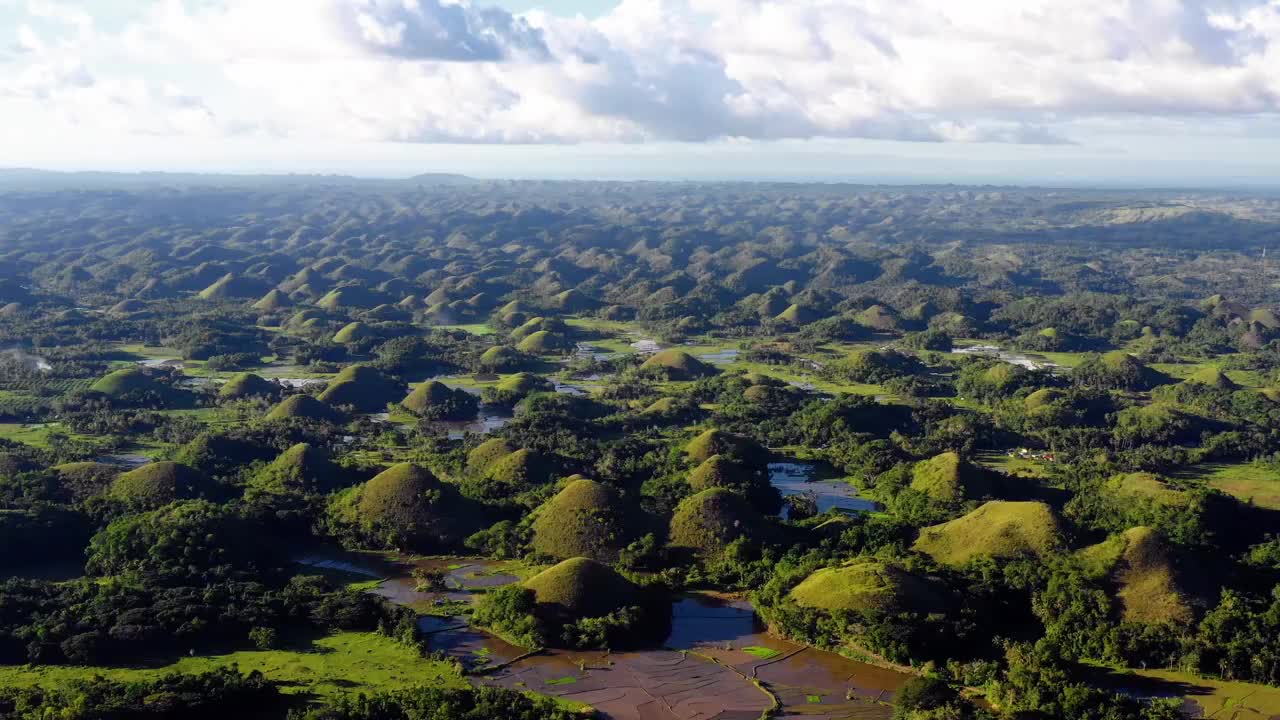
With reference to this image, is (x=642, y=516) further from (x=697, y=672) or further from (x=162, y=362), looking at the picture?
(x=162, y=362)

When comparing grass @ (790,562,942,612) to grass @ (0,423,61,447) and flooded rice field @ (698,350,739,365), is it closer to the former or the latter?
grass @ (0,423,61,447)

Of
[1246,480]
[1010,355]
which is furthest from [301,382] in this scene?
[1246,480]

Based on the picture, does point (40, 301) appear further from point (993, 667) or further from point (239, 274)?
point (993, 667)

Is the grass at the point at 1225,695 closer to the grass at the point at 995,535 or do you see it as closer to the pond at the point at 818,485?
the grass at the point at 995,535

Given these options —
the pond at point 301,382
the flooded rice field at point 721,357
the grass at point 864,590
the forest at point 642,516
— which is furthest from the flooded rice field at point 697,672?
the flooded rice field at point 721,357

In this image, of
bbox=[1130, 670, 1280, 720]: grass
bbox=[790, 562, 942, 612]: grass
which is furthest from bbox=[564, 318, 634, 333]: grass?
bbox=[1130, 670, 1280, 720]: grass

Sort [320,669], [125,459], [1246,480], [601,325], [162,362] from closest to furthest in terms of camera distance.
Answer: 1. [320,669]
2. [1246,480]
3. [125,459]
4. [162,362]
5. [601,325]
